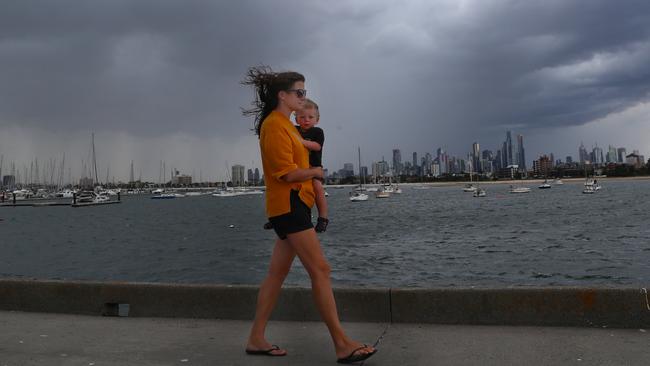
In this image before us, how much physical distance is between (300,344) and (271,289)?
62cm

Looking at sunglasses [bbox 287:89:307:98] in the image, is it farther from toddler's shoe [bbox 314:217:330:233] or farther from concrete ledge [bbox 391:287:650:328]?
concrete ledge [bbox 391:287:650:328]

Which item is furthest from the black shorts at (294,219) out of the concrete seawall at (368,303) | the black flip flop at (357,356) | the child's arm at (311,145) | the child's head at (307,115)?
the concrete seawall at (368,303)

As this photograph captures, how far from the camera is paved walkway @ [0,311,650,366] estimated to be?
4254 mm

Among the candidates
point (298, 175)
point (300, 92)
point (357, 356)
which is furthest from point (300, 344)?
point (300, 92)

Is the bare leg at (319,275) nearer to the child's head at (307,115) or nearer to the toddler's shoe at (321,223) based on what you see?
the toddler's shoe at (321,223)

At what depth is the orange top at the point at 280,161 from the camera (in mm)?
4094

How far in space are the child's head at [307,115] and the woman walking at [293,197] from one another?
0.21ft

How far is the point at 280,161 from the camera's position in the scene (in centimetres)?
407

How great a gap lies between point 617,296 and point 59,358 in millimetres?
4614

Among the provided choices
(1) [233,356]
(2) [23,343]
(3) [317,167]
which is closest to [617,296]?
(3) [317,167]

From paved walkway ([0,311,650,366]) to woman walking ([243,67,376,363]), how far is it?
272 mm

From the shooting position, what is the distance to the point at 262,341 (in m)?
4.45

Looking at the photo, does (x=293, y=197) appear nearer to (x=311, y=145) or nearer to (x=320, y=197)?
(x=320, y=197)

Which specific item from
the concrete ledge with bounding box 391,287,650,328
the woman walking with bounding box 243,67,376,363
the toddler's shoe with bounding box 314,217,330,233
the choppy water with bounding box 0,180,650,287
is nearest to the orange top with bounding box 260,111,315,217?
the woman walking with bounding box 243,67,376,363
